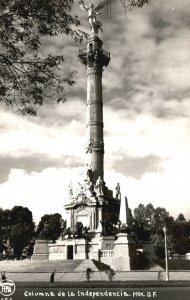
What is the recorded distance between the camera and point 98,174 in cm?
4547

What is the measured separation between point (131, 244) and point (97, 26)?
101 feet

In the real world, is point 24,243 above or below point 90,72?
below

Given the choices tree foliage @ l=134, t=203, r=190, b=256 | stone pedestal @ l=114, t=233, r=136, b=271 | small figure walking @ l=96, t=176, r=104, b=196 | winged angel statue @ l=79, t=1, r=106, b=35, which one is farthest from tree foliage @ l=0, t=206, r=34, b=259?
stone pedestal @ l=114, t=233, r=136, b=271

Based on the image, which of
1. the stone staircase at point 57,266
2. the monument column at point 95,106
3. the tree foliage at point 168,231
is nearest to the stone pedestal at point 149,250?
the stone staircase at point 57,266

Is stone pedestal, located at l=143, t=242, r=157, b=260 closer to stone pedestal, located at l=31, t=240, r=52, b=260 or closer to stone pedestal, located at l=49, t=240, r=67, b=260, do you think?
stone pedestal, located at l=49, t=240, r=67, b=260

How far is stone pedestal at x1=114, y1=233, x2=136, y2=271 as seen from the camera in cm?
3095

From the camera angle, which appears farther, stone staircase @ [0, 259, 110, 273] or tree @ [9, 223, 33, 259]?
tree @ [9, 223, 33, 259]

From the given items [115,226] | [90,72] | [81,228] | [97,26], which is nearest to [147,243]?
[115,226]

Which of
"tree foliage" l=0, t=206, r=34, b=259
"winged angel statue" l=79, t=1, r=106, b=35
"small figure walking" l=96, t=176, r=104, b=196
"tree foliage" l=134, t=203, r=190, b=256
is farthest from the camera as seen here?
"tree foliage" l=0, t=206, r=34, b=259

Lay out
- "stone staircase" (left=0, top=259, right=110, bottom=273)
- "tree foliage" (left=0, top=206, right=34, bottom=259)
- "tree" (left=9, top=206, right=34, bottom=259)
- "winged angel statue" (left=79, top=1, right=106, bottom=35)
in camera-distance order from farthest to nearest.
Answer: "tree foliage" (left=0, top=206, right=34, bottom=259), "tree" (left=9, top=206, right=34, bottom=259), "winged angel statue" (left=79, top=1, right=106, bottom=35), "stone staircase" (left=0, top=259, right=110, bottom=273)

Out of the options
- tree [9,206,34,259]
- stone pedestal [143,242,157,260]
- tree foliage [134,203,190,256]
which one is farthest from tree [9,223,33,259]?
stone pedestal [143,242,157,260]

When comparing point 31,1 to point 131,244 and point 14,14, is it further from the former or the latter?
point 131,244

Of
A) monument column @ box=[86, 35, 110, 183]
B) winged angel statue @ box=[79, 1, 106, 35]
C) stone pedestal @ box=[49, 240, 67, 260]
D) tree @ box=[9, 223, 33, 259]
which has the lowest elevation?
stone pedestal @ box=[49, 240, 67, 260]

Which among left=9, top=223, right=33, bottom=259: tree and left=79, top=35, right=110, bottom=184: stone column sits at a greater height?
left=79, top=35, right=110, bottom=184: stone column
